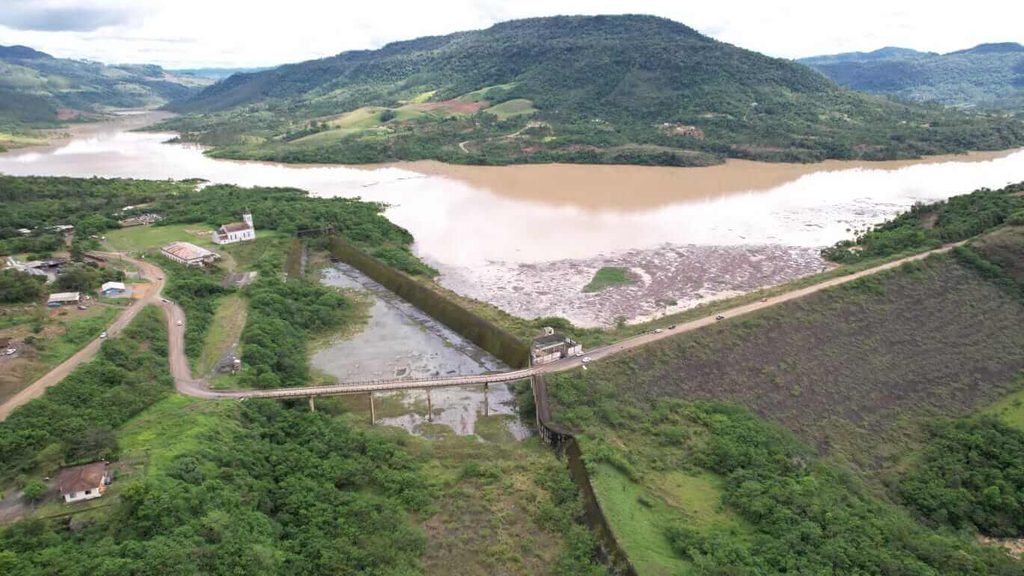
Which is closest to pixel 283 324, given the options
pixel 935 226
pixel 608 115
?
pixel 935 226

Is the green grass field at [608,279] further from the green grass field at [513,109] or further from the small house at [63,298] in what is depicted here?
the green grass field at [513,109]

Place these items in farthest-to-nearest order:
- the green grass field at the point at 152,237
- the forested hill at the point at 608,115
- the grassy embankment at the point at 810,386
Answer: the forested hill at the point at 608,115 → the green grass field at the point at 152,237 → the grassy embankment at the point at 810,386

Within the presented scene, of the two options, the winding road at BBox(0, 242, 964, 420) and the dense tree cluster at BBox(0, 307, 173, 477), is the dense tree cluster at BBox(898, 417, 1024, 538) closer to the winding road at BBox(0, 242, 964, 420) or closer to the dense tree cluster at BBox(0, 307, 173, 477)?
the winding road at BBox(0, 242, 964, 420)

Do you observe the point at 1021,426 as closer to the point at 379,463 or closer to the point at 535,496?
the point at 535,496

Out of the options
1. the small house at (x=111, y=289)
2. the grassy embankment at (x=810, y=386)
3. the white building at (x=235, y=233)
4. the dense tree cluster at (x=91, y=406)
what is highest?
the white building at (x=235, y=233)

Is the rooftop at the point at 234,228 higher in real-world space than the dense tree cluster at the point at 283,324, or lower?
higher

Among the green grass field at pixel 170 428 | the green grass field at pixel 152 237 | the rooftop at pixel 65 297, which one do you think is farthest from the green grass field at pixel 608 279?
the rooftop at pixel 65 297

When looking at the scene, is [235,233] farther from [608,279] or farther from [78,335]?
[608,279]
